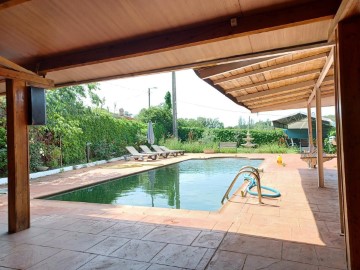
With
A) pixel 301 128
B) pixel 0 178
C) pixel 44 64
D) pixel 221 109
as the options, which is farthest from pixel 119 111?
pixel 44 64

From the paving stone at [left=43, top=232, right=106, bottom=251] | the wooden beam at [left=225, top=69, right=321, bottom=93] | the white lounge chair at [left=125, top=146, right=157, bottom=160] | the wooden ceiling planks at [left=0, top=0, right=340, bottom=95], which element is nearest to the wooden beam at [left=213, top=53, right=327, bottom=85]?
the wooden beam at [left=225, top=69, right=321, bottom=93]

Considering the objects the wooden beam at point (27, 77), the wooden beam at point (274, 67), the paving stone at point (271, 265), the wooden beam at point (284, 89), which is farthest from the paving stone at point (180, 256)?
the wooden beam at point (284, 89)

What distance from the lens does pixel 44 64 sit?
387 cm

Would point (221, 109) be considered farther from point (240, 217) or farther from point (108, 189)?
point (240, 217)

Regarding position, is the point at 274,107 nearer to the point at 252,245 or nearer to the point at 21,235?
the point at 252,245

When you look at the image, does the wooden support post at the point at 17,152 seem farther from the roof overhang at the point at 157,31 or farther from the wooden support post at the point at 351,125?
the wooden support post at the point at 351,125

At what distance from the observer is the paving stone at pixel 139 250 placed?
2907 mm

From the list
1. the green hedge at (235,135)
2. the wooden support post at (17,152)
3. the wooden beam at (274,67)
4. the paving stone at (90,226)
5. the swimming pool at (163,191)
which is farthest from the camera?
the green hedge at (235,135)

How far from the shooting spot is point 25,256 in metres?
2.99

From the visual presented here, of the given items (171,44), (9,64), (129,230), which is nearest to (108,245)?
(129,230)

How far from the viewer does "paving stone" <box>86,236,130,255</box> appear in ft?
10.1

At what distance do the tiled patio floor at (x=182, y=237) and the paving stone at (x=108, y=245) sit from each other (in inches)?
0.4

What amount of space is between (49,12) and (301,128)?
15.8 meters

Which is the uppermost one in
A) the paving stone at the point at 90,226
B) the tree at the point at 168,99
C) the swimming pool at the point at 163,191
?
the tree at the point at 168,99
